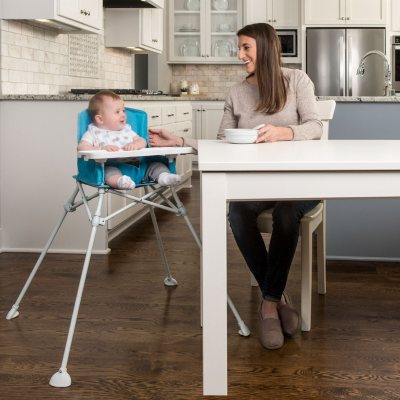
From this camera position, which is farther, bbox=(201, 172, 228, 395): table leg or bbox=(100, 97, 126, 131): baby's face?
bbox=(100, 97, 126, 131): baby's face

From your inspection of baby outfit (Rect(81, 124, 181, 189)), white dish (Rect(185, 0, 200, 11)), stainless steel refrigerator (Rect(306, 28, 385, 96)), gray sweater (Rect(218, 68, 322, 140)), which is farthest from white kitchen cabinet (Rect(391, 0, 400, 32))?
baby outfit (Rect(81, 124, 181, 189))

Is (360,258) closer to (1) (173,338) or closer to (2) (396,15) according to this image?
(1) (173,338)

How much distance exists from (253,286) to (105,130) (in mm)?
1049

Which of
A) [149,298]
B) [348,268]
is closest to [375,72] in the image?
[348,268]

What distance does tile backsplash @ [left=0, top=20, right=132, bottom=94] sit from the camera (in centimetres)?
426

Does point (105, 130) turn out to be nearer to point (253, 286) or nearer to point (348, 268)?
point (253, 286)

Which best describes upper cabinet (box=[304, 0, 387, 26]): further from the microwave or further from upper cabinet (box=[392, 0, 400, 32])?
the microwave

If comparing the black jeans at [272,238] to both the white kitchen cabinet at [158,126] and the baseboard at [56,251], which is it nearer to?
the baseboard at [56,251]

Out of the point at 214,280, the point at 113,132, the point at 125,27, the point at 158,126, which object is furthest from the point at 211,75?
the point at 214,280

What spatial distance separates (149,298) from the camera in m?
3.13

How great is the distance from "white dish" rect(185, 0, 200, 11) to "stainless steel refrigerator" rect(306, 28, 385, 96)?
1446 millimetres

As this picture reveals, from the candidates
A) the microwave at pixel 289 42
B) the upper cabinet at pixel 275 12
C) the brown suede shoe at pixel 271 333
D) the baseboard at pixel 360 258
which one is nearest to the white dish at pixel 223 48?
the upper cabinet at pixel 275 12

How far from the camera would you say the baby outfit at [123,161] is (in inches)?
102

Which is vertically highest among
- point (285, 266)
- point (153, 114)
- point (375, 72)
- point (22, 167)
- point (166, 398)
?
point (375, 72)
